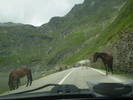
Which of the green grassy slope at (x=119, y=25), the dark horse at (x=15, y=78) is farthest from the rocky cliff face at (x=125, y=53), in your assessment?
the green grassy slope at (x=119, y=25)

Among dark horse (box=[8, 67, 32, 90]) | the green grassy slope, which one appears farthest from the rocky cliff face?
the green grassy slope

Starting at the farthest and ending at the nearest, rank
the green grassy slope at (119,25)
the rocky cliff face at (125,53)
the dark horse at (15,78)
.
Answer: the green grassy slope at (119,25), the rocky cliff face at (125,53), the dark horse at (15,78)

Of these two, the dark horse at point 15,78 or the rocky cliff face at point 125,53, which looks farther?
the rocky cliff face at point 125,53

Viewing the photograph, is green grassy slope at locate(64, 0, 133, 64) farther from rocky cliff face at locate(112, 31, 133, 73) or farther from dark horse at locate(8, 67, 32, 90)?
dark horse at locate(8, 67, 32, 90)

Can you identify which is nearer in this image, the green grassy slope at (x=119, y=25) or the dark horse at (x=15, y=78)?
the dark horse at (x=15, y=78)

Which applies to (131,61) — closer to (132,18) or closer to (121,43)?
(121,43)

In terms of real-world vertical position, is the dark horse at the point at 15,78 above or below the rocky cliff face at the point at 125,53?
below

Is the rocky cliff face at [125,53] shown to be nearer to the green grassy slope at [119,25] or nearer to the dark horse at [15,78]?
the dark horse at [15,78]

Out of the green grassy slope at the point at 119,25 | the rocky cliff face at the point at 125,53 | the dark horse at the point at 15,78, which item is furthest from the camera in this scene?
the green grassy slope at the point at 119,25

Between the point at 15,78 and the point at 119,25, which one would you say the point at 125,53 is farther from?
the point at 119,25

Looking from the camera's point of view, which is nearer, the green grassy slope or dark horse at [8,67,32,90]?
dark horse at [8,67,32,90]

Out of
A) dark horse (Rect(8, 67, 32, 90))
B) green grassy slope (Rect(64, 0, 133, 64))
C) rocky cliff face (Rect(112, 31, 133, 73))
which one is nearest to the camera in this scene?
dark horse (Rect(8, 67, 32, 90))

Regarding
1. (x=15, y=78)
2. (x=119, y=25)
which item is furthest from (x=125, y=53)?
(x=119, y=25)

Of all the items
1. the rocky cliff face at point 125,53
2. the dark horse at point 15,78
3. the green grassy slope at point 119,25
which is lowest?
the dark horse at point 15,78
